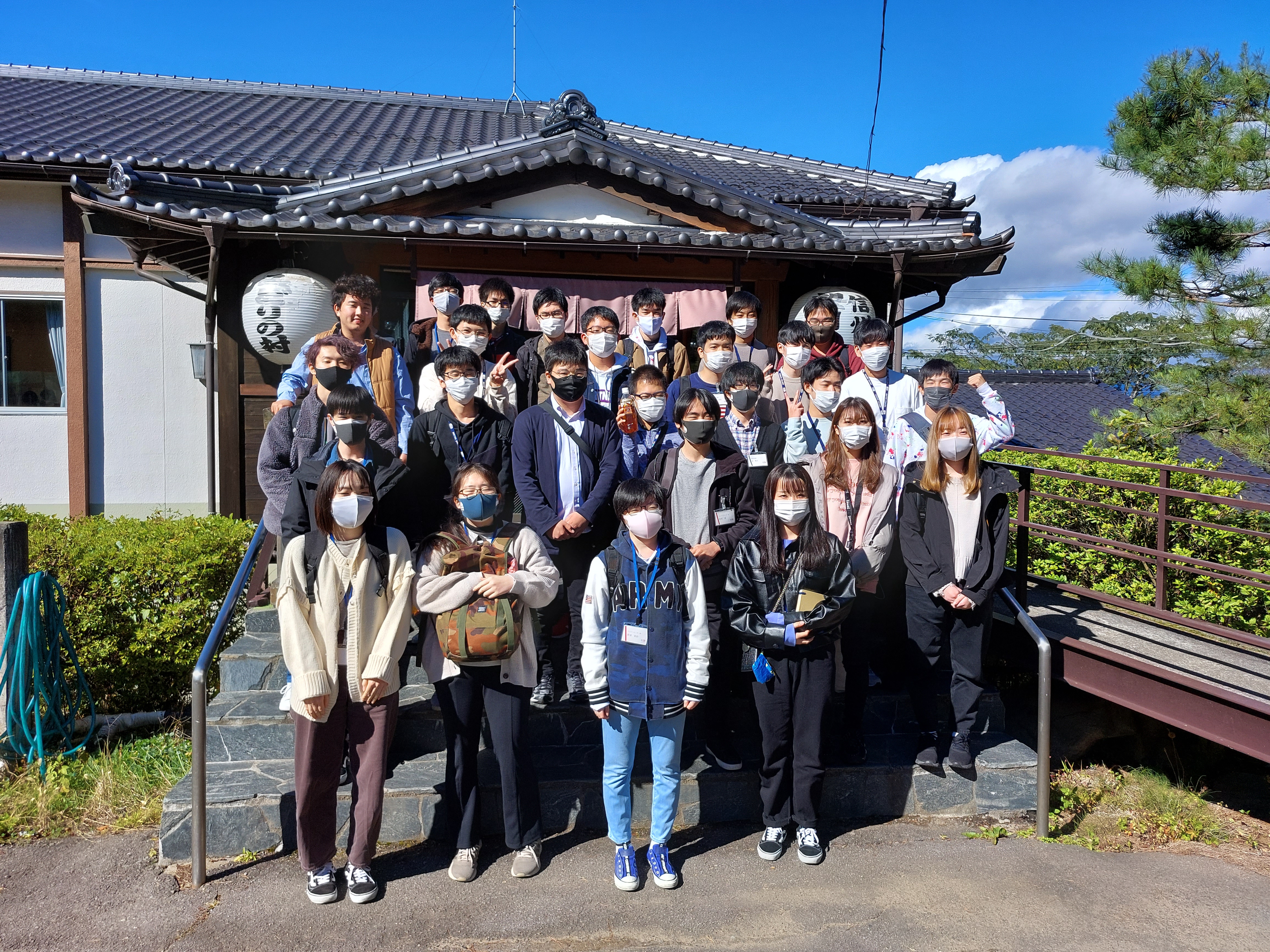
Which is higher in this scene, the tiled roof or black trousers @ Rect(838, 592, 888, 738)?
the tiled roof

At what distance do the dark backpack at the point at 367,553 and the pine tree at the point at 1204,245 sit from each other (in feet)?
26.0

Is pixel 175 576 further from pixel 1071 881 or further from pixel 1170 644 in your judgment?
pixel 1170 644

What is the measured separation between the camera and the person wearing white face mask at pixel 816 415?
4.97 metres

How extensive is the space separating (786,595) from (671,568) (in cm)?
60

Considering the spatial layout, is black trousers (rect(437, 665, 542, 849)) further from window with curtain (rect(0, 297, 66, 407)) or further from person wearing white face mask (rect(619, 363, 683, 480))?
window with curtain (rect(0, 297, 66, 407))

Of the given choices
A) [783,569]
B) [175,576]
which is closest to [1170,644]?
[783,569]

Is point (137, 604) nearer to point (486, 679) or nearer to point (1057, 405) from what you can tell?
point (486, 679)

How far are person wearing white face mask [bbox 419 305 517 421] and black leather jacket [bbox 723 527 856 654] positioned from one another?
1.71 m

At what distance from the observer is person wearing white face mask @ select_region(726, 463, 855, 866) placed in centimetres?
399

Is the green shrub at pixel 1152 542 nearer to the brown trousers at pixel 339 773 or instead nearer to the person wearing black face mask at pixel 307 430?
the person wearing black face mask at pixel 307 430

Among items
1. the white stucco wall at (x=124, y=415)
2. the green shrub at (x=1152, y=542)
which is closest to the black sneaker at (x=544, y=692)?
the green shrub at (x=1152, y=542)

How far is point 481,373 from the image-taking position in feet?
16.0

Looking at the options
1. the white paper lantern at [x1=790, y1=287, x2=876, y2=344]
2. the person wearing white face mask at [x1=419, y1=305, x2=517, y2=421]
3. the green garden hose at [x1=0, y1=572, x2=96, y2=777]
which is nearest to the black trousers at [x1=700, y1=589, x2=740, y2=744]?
the person wearing white face mask at [x1=419, y1=305, x2=517, y2=421]

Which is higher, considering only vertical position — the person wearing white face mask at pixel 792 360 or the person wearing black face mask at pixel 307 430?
the person wearing white face mask at pixel 792 360
